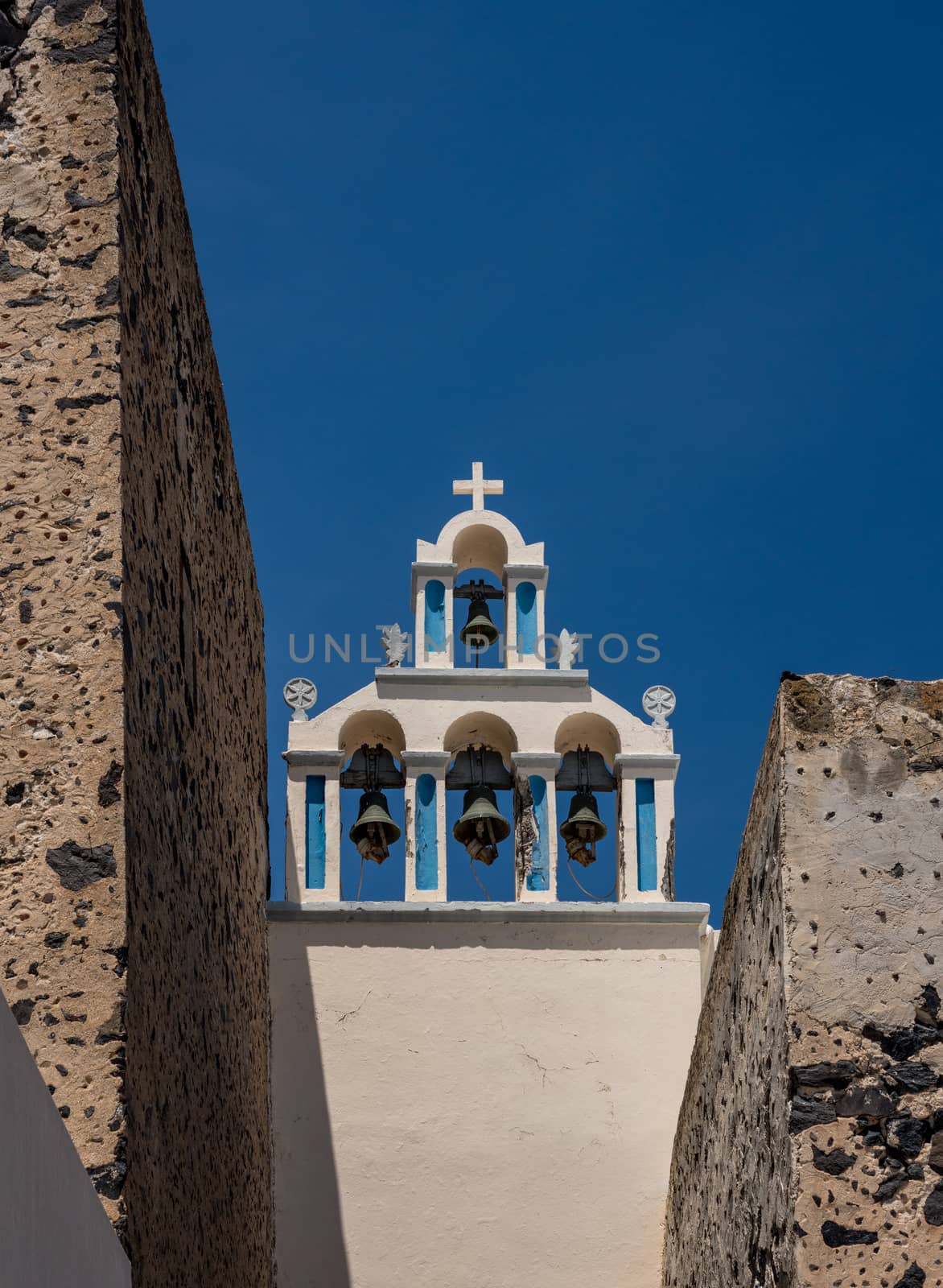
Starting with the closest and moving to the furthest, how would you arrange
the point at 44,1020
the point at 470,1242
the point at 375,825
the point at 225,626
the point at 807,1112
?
the point at 44,1020
the point at 807,1112
the point at 225,626
the point at 470,1242
the point at 375,825

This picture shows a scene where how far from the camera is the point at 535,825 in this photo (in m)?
11.3

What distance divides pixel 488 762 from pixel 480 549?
1408 millimetres

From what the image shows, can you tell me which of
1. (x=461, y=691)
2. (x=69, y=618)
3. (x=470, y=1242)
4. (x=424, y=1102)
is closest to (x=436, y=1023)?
(x=424, y=1102)

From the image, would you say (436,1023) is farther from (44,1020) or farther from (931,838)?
(44,1020)

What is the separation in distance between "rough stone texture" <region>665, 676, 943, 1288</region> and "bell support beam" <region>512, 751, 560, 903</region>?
5.03 metres

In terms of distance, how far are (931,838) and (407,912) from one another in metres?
5.38

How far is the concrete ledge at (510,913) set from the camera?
1060cm

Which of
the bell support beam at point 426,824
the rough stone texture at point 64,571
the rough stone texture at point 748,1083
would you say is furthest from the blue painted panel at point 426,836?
the rough stone texture at point 64,571

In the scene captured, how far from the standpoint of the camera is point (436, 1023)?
10.4 meters

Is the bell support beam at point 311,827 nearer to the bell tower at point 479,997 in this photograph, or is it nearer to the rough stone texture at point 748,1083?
the bell tower at point 479,997

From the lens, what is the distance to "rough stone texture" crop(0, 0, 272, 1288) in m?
4.44

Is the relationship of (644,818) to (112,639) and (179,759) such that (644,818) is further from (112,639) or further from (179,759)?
(112,639)

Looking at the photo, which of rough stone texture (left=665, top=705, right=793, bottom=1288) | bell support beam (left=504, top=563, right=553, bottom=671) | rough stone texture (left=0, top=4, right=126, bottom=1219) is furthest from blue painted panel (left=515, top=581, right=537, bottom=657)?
rough stone texture (left=0, top=4, right=126, bottom=1219)

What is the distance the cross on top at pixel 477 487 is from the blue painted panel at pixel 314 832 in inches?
79.4
